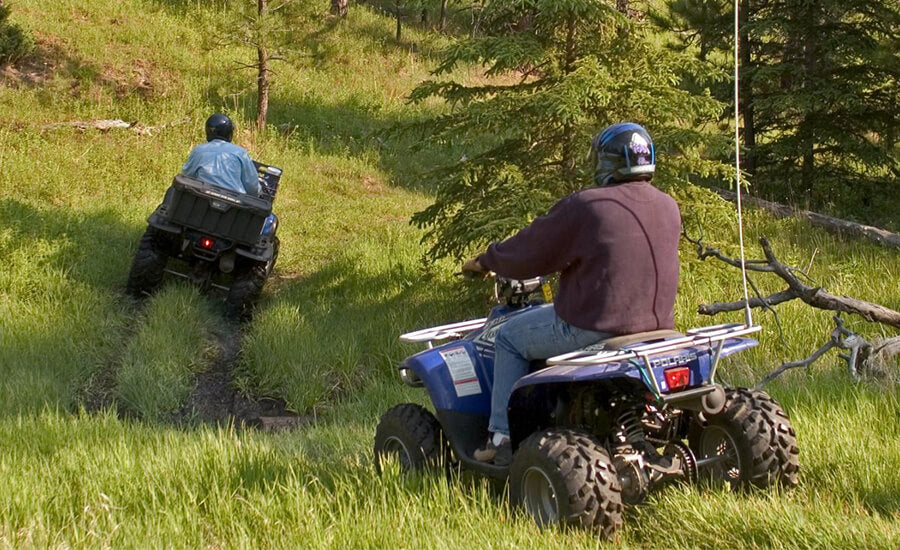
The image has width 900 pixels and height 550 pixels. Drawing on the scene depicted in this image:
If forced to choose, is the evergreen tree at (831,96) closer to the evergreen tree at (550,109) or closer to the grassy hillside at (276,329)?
A: the grassy hillside at (276,329)

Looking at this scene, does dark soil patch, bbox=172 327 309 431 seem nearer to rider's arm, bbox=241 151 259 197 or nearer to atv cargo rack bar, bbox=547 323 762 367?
rider's arm, bbox=241 151 259 197

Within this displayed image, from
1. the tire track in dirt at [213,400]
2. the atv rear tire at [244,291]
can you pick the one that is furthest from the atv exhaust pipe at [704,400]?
the atv rear tire at [244,291]

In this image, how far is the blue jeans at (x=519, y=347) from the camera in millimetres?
4891

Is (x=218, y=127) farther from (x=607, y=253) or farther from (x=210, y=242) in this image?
(x=607, y=253)

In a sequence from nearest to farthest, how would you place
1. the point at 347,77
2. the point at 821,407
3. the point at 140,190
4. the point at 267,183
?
the point at 821,407, the point at 267,183, the point at 140,190, the point at 347,77

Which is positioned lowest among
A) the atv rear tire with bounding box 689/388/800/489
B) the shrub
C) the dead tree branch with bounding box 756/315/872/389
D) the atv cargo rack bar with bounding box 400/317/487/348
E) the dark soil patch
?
the dark soil patch

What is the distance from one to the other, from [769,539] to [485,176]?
20.4 feet

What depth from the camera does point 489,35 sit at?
409 inches

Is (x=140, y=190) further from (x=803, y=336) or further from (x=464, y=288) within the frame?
(x=803, y=336)

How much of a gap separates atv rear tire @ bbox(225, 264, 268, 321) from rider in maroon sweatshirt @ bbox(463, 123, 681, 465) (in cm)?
640

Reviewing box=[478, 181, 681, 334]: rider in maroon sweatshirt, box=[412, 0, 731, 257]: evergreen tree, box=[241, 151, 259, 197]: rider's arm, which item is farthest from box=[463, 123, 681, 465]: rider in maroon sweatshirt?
box=[241, 151, 259, 197]: rider's arm

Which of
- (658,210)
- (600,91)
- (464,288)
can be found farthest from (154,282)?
(658,210)

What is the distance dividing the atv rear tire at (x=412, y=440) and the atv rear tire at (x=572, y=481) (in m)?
0.85

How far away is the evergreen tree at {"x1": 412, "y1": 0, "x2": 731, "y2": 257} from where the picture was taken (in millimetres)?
9008
